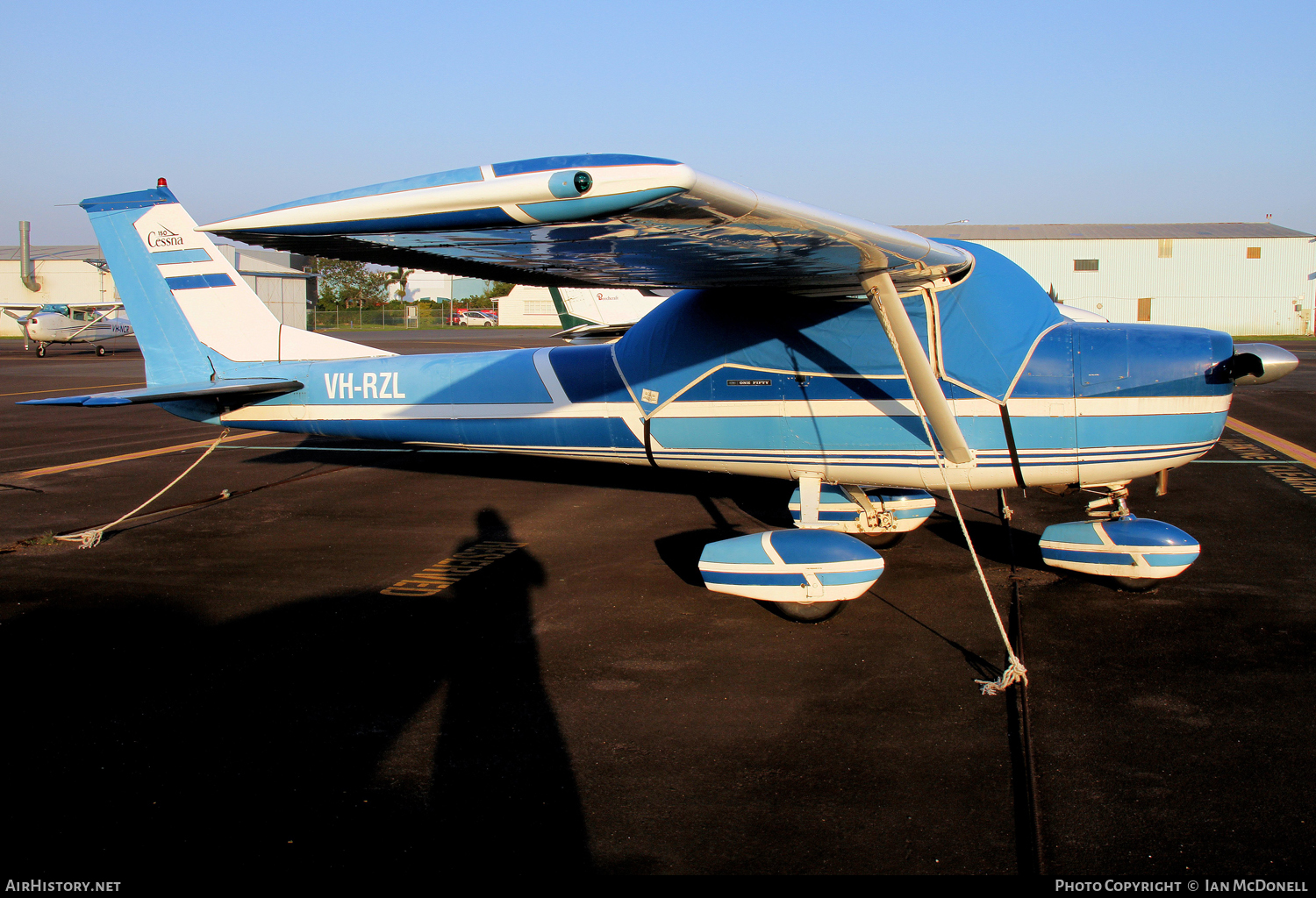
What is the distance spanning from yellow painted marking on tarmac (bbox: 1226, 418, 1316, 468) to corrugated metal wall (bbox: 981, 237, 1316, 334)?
4120cm

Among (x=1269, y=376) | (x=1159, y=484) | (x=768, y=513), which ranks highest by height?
(x=1269, y=376)

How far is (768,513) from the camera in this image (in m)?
8.47

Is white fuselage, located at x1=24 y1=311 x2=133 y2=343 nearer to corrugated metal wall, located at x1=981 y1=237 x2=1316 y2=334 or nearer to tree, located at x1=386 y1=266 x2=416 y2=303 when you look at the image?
corrugated metal wall, located at x1=981 y1=237 x2=1316 y2=334

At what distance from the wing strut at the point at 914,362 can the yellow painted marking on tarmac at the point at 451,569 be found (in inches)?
142

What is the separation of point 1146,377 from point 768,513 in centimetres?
371

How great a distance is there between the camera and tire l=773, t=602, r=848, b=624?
5.44 m

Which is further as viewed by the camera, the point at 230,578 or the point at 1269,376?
the point at 230,578

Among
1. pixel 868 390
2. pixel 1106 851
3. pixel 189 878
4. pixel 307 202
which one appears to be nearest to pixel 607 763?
pixel 189 878

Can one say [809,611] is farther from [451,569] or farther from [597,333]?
[597,333]

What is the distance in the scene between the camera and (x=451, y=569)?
22.3 ft

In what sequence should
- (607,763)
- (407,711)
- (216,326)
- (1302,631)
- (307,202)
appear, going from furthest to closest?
(216,326), (1302,631), (407,711), (607,763), (307,202)

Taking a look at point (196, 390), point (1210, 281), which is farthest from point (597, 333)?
point (1210, 281)

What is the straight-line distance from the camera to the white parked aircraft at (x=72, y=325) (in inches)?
1457

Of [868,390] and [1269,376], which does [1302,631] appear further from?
[868,390]
